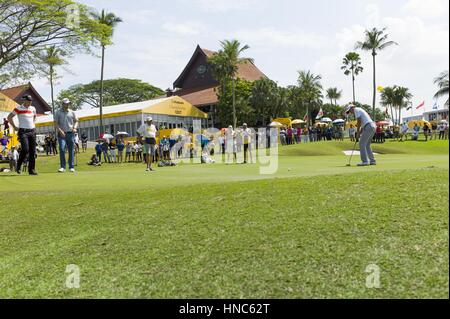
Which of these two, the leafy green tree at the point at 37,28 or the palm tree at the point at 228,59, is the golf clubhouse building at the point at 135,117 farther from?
the leafy green tree at the point at 37,28

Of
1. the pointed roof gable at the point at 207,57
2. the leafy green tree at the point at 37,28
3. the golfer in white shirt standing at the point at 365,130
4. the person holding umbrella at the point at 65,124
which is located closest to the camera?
the golfer in white shirt standing at the point at 365,130

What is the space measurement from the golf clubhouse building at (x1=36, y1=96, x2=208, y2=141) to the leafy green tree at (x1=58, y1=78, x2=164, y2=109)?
120 ft

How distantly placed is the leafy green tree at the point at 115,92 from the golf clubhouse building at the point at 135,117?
36636 mm

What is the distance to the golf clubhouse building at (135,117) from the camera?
5319cm

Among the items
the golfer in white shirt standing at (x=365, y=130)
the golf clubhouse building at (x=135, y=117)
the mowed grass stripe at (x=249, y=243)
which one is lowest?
the mowed grass stripe at (x=249, y=243)

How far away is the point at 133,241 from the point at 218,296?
73.5 inches

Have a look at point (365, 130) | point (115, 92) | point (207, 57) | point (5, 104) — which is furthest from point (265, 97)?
point (365, 130)

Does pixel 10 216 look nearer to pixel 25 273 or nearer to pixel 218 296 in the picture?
pixel 25 273

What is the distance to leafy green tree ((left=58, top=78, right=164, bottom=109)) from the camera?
97113 millimetres

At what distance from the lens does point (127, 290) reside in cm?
406

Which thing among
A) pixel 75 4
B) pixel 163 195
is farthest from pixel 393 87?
pixel 163 195

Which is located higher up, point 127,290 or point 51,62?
point 51,62

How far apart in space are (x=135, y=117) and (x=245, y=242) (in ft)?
162

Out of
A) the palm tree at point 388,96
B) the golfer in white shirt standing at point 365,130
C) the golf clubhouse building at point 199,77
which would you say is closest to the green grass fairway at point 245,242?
the golfer in white shirt standing at point 365,130
